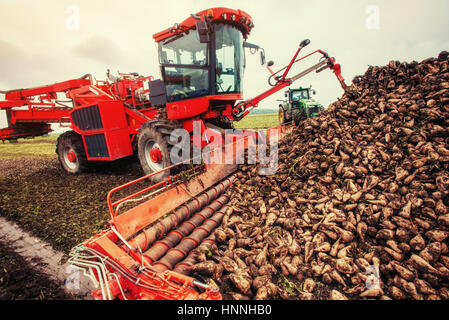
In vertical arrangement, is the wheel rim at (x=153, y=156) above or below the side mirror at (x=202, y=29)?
below

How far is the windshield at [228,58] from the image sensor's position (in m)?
4.90

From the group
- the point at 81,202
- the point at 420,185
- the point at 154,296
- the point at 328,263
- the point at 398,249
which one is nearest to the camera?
the point at 154,296

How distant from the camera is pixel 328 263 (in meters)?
2.32

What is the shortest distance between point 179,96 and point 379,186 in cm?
429

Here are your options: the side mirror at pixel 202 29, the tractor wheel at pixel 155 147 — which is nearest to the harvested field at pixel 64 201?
the tractor wheel at pixel 155 147

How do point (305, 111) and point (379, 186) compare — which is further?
point (305, 111)

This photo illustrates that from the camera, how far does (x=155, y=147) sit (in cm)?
529

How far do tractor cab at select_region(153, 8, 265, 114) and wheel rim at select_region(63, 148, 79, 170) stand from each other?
13.4 ft

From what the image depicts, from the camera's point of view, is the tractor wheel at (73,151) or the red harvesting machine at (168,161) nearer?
the red harvesting machine at (168,161)

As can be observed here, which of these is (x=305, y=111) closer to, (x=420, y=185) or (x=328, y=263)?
(x=420, y=185)

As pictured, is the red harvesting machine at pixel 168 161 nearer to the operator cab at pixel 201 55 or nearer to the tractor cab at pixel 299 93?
the operator cab at pixel 201 55

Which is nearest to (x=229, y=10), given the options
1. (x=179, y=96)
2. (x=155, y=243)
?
(x=179, y=96)

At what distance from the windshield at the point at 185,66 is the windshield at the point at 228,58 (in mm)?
363

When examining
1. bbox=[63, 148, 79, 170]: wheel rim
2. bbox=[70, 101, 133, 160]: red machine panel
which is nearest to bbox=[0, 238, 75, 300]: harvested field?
bbox=[70, 101, 133, 160]: red machine panel
